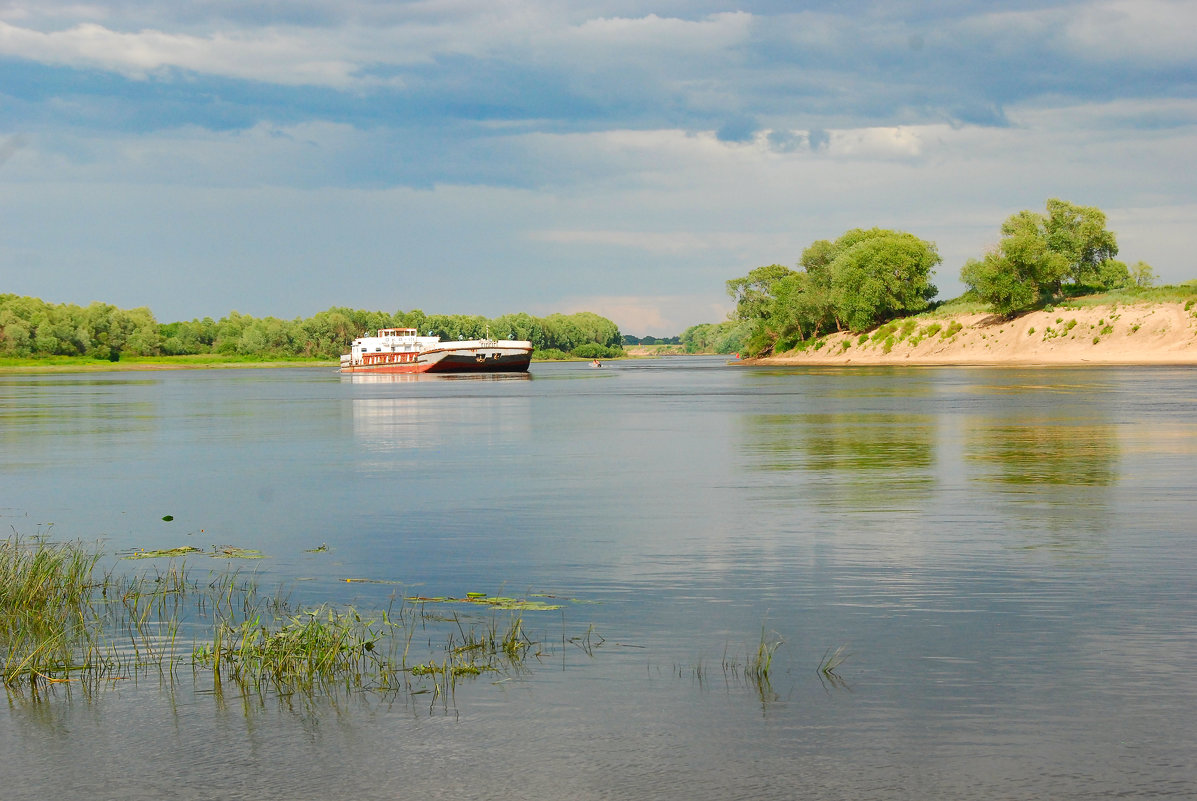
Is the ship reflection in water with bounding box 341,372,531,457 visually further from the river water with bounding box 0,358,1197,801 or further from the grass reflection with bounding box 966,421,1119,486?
the grass reflection with bounding box 966,421,1119,486

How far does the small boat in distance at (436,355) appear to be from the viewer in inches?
6850

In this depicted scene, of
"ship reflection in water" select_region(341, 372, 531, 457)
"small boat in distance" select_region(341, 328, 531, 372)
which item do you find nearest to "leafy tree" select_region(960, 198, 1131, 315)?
"small boat in distance" select_region(341, 328, 531, 372)

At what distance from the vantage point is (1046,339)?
153250mm

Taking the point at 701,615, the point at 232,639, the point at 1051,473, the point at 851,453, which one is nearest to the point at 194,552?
the point at 232,639

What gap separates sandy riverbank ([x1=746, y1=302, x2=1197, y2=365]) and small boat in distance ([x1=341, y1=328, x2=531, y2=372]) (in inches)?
2165

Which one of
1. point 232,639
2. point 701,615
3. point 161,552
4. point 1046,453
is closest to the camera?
point 232,639

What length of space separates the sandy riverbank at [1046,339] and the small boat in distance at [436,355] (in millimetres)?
54987

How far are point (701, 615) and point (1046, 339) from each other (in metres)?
151

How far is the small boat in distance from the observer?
174000 mm

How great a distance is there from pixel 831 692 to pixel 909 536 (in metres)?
9.93

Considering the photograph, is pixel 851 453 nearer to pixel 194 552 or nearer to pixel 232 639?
pixel 194 552

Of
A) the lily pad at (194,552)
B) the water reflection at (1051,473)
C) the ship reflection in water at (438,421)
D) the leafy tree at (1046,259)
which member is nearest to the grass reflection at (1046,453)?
the water reflection at (1051,473)

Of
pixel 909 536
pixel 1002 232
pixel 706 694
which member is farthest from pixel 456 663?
pixel 1002 232

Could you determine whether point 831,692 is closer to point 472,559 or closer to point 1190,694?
point 1190,694
